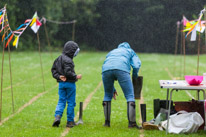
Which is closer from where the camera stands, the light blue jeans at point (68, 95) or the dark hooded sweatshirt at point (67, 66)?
the dark hooded sweatshirt at point (67, 66)

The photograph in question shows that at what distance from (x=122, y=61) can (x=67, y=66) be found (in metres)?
1.01

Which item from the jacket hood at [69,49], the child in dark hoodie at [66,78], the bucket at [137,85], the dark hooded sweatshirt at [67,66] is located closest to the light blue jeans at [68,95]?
the child in dark hoodie at [66,78]

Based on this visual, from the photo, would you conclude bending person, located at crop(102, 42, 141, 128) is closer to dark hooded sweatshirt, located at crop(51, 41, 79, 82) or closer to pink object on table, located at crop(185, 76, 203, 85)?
dark hooded sweatshirt, located at crop(51, 41, 79, 82)

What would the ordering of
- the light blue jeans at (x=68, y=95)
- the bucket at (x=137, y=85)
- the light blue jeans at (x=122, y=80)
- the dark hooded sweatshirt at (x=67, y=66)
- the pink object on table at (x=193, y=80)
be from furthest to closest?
the bucket at (x=137, y=85) → the light blue jeans at (x=68, y=95) → the dark hooded sweatshirt at (x=67, y=66) → the light blue jeans at (x=122, y=80) → the pink object on table at (x=193, y=80)

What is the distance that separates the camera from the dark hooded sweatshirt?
7148 millimetres

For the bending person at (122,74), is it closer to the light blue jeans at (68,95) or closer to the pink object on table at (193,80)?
the light blue jeans at (68,95)

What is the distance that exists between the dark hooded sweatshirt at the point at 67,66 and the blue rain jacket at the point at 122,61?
0.59m

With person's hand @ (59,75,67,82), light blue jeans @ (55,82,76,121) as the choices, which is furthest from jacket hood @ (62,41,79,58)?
light blue jeans @ (55,82,76,121)

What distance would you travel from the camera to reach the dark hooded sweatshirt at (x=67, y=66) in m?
7.15

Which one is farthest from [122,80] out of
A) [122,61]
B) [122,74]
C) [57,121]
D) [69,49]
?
[57,121]

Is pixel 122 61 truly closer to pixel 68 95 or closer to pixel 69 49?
pixel 69 49

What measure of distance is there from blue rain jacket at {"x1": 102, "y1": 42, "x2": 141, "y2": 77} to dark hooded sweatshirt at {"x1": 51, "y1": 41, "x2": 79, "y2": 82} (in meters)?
0.59

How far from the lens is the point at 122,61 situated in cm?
712

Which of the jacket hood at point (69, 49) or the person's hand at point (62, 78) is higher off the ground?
the jacket hood at point (69, 49)
